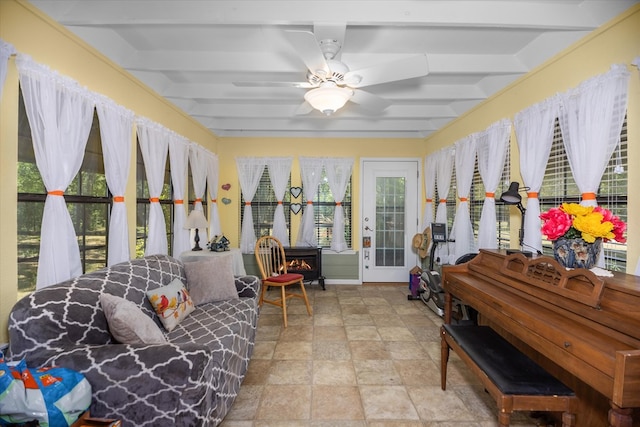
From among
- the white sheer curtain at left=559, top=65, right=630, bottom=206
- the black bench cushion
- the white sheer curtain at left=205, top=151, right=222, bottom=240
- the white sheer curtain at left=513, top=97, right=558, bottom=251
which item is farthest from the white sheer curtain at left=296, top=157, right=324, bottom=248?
the white sheer curtain at left=559, top=65, right=630, bottom=206

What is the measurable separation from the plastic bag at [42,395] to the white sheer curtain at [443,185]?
3.87 meters

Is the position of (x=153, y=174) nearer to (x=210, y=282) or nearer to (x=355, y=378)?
(x=210, y=282)

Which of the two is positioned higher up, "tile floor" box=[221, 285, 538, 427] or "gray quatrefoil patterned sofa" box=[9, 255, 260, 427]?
"gray quatrefoil patterned sofa" box=[9, 255, 260, 427]

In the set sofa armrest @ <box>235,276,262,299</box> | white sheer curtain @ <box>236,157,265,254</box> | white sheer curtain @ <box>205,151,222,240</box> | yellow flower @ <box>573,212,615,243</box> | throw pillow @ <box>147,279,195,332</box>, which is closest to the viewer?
yellow flower @ <box>573,212,615,243</box>

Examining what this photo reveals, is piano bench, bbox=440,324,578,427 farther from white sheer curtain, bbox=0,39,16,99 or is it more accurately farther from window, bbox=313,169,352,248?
window, bbox=313,169,352,248

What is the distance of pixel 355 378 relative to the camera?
89.2 inches

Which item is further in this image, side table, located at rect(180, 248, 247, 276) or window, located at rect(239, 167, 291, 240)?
window, located at rect(239, 167, 291, 240)

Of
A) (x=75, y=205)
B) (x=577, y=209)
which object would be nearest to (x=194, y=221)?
(x=75, y=205)

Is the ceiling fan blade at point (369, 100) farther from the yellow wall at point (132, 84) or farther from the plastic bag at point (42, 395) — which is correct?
the plastic bag at point (42, 395)

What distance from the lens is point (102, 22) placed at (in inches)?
74.6

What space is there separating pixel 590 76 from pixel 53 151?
3.58 meters

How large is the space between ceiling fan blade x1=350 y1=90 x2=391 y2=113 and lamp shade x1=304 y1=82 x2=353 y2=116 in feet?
0.83

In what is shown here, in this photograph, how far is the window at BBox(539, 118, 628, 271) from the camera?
1.83 m

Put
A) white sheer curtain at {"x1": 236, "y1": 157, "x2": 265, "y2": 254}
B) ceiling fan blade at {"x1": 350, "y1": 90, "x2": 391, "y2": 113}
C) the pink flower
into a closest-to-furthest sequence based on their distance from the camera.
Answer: the pink flower, ceiling fan blade at {"x1": 350, "y1": 90, "x2": 391, "y2": 113}, white sheer curtain at {"x1": 236, "y1": 157, "x2": 265, "y2": 254}
